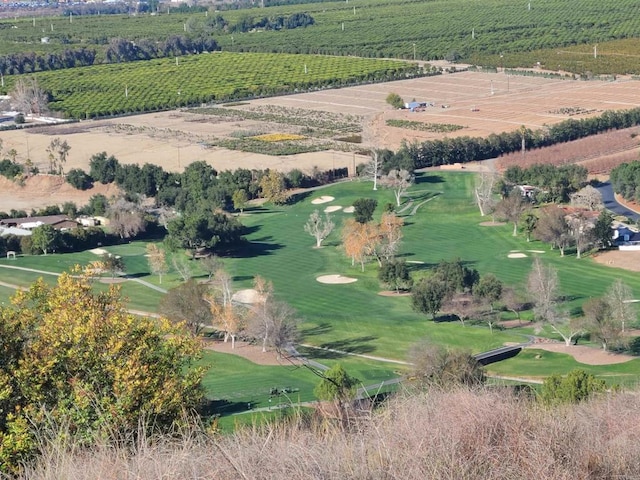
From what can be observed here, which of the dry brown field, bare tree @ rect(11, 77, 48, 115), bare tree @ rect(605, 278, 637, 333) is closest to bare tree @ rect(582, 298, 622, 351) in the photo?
bare tree @ rect(605, 278, 637, 333)

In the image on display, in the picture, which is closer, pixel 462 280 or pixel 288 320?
pixel 288 320

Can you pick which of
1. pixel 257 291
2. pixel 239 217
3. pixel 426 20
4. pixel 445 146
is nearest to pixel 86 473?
pixel 257 291

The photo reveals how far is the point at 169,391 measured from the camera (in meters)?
19.5

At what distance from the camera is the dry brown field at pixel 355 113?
252ft

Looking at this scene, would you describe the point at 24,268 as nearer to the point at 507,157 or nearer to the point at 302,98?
the point at 507,157

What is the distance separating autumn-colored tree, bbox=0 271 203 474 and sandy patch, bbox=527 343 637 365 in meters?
20.0

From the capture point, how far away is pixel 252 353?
4112 cm

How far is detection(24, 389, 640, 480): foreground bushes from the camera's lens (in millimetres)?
13375

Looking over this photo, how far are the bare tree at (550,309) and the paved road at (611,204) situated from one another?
56.0ft

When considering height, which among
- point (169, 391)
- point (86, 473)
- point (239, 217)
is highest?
point (86, 473)

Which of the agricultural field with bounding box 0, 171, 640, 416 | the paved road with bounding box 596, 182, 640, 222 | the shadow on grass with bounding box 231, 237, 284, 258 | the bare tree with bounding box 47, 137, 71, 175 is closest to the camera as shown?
the agricultural field with bounding box 0, 171, 640, 416

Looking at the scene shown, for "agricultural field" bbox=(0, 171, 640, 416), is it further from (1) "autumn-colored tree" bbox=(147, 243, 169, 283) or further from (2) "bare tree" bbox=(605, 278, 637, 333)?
(2) "bare tree" bbox=(605, 278, 637, 333)

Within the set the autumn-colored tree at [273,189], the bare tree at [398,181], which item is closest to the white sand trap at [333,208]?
the autumn-colored tree at [273,189]

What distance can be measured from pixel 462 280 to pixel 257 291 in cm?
751
